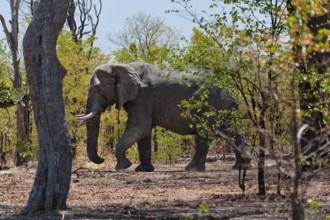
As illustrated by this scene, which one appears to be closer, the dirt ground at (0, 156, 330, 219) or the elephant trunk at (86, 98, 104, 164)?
the dirt ground at (0, 156, 330, 219)

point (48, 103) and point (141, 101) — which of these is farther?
point (141, 101)

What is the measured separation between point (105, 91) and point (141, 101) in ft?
4.05

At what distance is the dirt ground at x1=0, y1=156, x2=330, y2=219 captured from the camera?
9.71m

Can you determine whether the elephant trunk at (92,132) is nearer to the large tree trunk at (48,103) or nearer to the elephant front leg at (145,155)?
the elephant front leg at (145,155)

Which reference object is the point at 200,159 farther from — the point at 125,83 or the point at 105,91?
the point at 105,91

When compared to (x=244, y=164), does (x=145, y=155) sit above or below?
above

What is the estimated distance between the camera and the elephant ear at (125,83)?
20.4 m

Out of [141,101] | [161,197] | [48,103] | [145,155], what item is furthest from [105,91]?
[48,103]

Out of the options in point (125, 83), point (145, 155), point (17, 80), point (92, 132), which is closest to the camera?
point (125, 83)

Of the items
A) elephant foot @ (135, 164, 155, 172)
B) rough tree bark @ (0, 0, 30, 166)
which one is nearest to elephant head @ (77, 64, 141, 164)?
elephant foot @ (135, 164, 155, 172)

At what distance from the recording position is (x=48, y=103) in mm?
9594

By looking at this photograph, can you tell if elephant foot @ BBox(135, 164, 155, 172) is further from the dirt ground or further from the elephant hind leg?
the dirt ground

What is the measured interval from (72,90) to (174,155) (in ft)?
15.9

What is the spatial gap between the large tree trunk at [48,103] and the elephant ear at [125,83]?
418 inches
